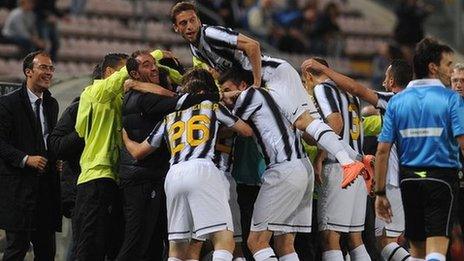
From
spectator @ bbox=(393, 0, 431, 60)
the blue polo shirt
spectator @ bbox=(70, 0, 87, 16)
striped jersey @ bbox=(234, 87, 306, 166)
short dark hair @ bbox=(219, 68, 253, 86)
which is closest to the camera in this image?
the blue polo shirt

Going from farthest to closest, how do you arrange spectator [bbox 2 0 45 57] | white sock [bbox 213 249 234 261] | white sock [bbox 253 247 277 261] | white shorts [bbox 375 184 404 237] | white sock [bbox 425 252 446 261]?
1. spectator [bbox 2 0 45 57]
2. white shorts [bbox 375 184 404 237]
3. white sock [bbox 253 247 277 261]
4. white sock [bbox 213 249 234 261]
5. white sock [bbox 425 252 446 261]

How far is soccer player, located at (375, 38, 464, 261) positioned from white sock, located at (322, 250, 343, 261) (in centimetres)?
110

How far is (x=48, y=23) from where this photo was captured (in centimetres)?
1861

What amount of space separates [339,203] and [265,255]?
0.98 metres

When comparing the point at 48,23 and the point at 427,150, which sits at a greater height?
the point at 48,23

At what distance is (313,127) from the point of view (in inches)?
401

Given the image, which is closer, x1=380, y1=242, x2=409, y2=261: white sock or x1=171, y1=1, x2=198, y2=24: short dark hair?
x1=171, y1=1, x2=198, y2=24: short dark hair

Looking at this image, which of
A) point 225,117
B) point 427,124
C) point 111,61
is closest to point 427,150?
point 427,124

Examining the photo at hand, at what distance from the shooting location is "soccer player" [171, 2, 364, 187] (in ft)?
33.7

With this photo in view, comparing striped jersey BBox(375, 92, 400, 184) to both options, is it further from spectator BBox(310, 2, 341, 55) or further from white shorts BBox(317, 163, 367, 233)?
spectator BBox(310, 2, 341, 55)

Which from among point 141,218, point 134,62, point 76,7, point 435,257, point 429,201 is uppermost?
point 76,7

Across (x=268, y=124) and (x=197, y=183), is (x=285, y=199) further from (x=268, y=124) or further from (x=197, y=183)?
(x=197, y=183)

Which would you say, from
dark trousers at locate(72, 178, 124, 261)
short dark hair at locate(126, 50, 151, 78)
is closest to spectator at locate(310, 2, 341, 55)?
dark trousers at locate(72, 178, 124, 261)

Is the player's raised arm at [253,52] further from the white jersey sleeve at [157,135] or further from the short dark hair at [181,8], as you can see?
the white jersey sleeve at [157,135]
